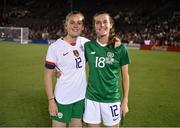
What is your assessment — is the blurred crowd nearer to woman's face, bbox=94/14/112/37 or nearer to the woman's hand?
the woman's hand

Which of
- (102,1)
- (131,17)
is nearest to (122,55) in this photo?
(131,17)

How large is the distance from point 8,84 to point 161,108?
484cm

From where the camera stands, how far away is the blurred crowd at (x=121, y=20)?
32.5 meters

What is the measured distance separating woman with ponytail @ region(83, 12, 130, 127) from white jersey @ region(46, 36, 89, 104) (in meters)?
0.10

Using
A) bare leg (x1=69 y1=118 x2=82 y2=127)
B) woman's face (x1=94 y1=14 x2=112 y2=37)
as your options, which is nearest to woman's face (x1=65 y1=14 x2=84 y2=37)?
woman's face (x1=94 y1=14 x2=112 y2=37)

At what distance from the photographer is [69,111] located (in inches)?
181

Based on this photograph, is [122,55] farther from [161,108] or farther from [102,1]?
[102,1]

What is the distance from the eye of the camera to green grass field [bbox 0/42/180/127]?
730 cm

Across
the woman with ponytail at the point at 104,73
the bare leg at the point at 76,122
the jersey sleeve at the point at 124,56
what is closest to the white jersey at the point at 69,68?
the woman with ponytail at the point at 104,73

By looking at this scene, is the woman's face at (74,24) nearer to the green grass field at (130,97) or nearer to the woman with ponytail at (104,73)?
the woman with ponytail at (104,73)

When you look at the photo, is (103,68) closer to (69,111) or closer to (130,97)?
(69,111)

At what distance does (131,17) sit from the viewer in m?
39.4

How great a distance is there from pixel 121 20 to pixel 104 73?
35.3 m

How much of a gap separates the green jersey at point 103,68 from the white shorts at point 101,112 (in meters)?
0.06
